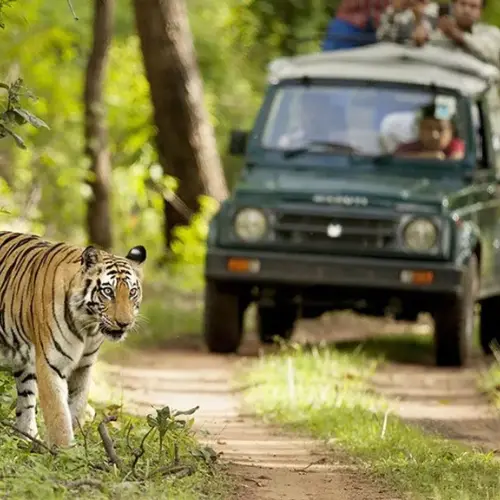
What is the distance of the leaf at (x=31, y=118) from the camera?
8.08m

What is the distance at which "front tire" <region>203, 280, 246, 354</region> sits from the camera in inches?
543

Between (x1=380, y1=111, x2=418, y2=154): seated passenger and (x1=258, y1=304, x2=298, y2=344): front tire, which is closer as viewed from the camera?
(x1=380, y1=111, x2=418, y2=154): seated passenger

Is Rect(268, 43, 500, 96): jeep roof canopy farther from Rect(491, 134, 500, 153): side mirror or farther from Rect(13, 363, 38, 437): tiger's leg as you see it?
Rect(13, 363, 38, 437): tiger's leg

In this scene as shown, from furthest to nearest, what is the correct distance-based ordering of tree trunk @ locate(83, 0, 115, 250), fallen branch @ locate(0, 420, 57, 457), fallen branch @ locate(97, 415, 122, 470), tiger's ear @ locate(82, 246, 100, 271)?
tree trunk @ locate(83, 0, 115, 250) → tiger's ear @ locate(82, 246, 100, 271) → fallen branch @ locate(0, 420, 57, 457) → fallen branch @ locate(97, 415, 122, 470)

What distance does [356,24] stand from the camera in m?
15.7

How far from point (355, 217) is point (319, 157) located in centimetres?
103

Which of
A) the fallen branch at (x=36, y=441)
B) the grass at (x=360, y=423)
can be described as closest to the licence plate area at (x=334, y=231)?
the grass at (x=360, y=423)

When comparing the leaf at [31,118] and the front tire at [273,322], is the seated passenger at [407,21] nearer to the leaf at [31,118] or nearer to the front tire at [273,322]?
the front tire at [273,322]

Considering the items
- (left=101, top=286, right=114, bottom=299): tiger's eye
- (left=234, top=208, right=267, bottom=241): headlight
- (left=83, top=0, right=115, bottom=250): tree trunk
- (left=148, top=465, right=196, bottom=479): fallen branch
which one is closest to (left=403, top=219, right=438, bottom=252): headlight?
(left=234, top=208, right=267, bottom=241): headlight

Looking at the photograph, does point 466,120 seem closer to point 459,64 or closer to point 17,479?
point 459,64

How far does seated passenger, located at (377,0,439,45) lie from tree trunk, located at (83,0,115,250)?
7.59 meters

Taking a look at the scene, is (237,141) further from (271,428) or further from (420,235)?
(271,428)

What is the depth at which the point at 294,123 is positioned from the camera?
14.3 metres

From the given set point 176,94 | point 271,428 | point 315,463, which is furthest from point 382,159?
point 176,94
